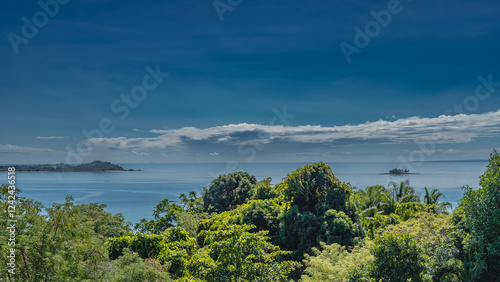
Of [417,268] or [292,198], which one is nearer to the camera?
[417,268]

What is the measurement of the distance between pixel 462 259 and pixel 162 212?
20.5 m

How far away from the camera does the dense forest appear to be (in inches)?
378

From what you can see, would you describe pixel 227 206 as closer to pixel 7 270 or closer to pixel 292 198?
pixel 292 198

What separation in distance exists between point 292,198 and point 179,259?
8.73m

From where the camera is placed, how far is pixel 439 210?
83.1ft

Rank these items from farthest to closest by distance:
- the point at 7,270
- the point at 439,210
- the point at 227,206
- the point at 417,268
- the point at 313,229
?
the point at 227,206 → the point at 439,210 → the point at 313,229 → the point at 417,268 → the point at 7,270

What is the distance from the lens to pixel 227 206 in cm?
3472

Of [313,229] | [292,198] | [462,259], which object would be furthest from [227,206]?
[462,259]

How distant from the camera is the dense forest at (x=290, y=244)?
959cm

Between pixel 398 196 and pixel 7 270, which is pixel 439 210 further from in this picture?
pixel 7 270

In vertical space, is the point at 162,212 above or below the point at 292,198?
below

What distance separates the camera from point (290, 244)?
21.0 m

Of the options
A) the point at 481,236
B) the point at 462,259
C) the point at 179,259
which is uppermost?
the point at 481,236

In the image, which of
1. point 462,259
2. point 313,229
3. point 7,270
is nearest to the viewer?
point 7,270
